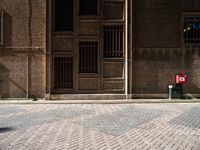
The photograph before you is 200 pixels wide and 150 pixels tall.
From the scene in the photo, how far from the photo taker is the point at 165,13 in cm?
1936

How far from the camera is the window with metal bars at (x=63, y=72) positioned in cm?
1941

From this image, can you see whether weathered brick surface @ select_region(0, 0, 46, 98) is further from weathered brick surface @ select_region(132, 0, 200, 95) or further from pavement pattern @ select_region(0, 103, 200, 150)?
weathered brick surface @ select_region(132, 0, 200, 95)

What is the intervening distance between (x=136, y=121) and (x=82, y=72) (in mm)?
8246

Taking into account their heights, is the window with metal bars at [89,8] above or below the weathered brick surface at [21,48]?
above

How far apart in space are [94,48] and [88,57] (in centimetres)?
65

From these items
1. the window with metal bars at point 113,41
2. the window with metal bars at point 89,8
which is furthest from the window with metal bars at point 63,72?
the window with metal bars at point 89,8

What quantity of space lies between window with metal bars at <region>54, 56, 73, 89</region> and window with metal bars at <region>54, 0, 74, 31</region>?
6.00 feet

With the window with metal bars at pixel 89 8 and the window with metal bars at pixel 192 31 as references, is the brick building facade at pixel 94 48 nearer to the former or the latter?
the window with metal bars at pixel 89 8

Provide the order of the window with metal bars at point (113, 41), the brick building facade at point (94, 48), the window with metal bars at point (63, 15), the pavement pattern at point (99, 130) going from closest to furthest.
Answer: the pavement pattern at point (99, 130), the brick building facade at point (94, 48), the window with metal bars at point (63, 15), the window with metal bars at point (113, 41)

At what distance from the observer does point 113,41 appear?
64.2 feet

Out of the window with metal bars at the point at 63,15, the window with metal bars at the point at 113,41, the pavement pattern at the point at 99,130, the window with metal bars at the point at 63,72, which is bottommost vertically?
the pavement pattern at the point at 99,130

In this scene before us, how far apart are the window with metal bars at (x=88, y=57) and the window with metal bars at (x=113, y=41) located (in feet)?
2.18

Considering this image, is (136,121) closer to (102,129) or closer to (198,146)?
(102,129)

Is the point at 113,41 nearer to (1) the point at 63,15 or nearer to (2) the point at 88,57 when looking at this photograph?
(2) the point at 88,57
